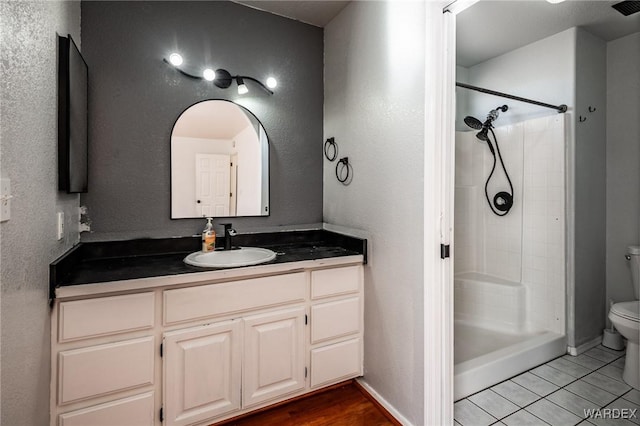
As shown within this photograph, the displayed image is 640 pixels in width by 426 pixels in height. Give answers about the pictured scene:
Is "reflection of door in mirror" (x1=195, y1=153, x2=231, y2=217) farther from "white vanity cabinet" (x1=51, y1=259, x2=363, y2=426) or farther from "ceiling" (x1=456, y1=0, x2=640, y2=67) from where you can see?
"ceiling" (x1=456, y1=0, x2=640, y2=67)

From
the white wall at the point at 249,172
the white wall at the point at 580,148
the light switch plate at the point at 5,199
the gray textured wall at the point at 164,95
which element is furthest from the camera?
the white wall at the point at 580,148

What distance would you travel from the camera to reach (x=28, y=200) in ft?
3.46

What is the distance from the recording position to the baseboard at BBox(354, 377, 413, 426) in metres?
1.68

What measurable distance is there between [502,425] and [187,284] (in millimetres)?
1746

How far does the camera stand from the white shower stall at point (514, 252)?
2381mm

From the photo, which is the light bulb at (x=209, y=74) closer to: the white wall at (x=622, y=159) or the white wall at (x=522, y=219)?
the white wall at (x=522, y=219)

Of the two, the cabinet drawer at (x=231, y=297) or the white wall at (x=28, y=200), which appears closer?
the white wall at (x=28, y=200)

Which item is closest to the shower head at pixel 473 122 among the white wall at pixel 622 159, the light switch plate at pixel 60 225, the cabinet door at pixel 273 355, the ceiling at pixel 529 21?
the ceiling at pixel 529 21

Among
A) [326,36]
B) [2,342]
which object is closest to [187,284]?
[2,342]

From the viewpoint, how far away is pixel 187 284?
4.97 feet

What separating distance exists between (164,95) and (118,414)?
→ 1663 mm

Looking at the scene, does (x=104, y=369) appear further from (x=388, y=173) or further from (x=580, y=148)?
(x=580, y=148)

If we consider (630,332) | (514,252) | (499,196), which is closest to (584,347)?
(630,332)

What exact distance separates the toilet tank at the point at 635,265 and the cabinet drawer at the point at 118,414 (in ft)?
10.4
